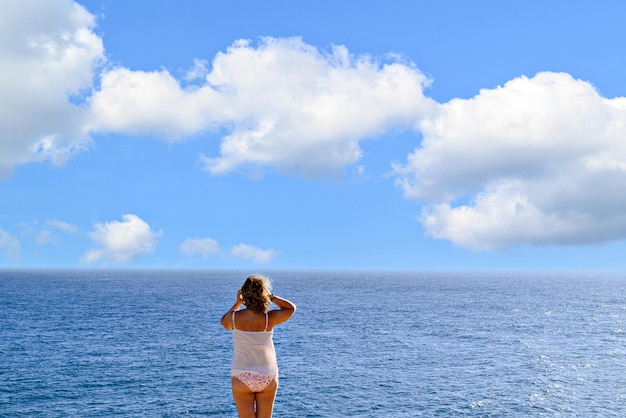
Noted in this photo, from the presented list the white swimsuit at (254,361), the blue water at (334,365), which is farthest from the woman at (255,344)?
the blue water at (334,365)

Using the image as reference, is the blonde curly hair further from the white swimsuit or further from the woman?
the white swimsuit

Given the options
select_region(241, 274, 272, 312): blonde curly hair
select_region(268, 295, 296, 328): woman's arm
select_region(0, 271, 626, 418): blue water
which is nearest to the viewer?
select_region(241, 274, 272, 312): blonde curly hair

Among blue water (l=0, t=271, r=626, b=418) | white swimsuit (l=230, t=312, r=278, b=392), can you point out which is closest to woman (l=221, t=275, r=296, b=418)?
white swimsuit (l=230, t=312, r=278, b=392)

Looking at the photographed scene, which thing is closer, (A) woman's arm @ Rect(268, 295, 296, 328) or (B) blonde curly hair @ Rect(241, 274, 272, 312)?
(B) blonde curly hair @ Rect(241, 274, 272, 312)

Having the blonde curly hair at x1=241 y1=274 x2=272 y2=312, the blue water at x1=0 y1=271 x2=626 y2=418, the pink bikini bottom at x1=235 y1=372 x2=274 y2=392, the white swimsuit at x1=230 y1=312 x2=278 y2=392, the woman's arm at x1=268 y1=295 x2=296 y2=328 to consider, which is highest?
the blonde curly hair at x1=241 y1=274 x2=272 y2=312

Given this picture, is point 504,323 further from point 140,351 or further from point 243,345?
point 243,345

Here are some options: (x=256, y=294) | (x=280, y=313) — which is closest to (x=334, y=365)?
(x=280, y=313)

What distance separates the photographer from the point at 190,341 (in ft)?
248

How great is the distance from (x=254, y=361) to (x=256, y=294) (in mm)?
970

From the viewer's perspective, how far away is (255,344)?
6.88 meters

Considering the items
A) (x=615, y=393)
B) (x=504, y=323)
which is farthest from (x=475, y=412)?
(x=504, y=323)

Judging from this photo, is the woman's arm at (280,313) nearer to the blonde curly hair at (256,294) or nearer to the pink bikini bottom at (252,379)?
the blonde curly hair at (256,294)

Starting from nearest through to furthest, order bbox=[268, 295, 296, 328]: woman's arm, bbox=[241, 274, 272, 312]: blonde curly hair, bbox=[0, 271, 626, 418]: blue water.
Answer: bbox=[241, 274, 272, 312]: blonde curly hair, bbox=[268, 295, 296, 328]: woman's arm, bbox=[0, 271, 626, 418]: blue water

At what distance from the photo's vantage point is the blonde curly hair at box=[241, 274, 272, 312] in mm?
6641
